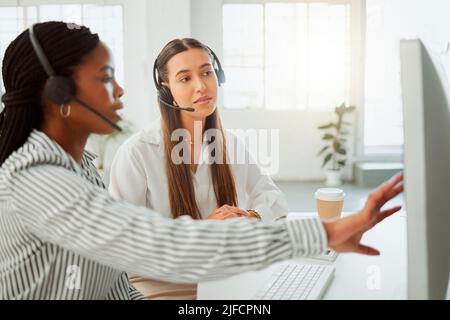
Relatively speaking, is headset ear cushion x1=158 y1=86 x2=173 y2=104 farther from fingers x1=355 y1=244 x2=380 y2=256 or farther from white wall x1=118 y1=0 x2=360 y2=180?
white wall x1=118 y1=0 x2=360 y2=180

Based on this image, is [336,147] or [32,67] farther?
[336,147]

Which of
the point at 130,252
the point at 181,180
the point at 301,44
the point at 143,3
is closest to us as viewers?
the point at 130,252

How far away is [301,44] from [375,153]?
112cm

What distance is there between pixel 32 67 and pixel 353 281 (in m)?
0.56

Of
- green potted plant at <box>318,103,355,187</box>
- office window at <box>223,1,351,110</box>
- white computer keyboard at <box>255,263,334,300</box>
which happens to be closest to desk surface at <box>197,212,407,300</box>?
white computer keyboard at <box>255,263,334,300</box>

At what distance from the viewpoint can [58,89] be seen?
56cm

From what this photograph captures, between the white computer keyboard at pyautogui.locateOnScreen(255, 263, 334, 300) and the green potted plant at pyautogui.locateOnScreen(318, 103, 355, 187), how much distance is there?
3477 millimetres

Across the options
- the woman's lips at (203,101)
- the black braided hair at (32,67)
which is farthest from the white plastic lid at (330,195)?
the black braided hair at (32,67)

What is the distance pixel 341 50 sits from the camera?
440cm

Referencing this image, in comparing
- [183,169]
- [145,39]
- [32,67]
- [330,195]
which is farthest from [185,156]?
[145,39]

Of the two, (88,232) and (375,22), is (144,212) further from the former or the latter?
(375,22)

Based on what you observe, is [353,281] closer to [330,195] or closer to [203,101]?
[330,195]

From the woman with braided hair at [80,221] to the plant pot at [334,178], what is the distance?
375cm
